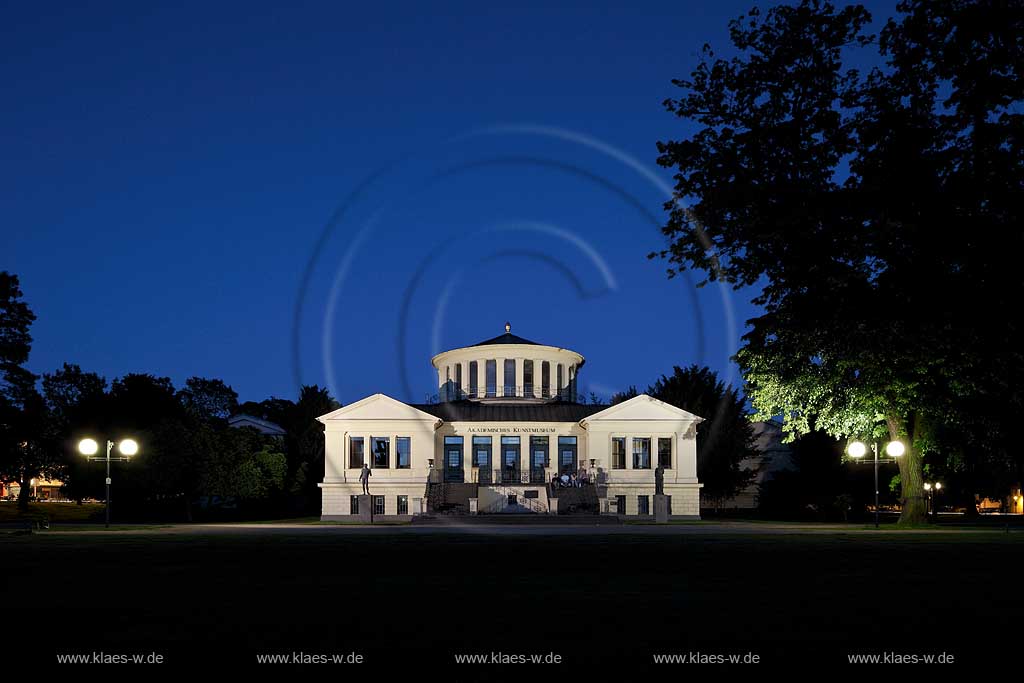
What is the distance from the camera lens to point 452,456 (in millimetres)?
72500

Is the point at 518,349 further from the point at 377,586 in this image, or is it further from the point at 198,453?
the point at 377,586

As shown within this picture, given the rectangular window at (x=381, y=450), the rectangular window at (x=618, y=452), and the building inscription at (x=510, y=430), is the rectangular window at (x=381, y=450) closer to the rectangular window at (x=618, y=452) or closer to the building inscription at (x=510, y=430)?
the building inscription at (x=510, y=430)

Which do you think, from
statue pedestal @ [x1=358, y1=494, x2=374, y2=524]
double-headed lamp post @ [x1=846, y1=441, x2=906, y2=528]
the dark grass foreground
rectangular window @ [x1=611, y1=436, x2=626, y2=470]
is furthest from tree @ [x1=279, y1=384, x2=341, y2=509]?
the dark grass foreground

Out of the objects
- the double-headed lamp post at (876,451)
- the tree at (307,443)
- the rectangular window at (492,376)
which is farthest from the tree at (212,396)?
the double-headed lamp post at (876,451)

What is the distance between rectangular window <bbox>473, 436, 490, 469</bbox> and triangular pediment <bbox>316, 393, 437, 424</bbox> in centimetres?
464

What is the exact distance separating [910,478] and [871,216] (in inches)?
520

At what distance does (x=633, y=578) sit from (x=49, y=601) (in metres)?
7.08

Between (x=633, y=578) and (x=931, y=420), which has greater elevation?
(x=931, y=420)

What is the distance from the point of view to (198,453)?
69.5m

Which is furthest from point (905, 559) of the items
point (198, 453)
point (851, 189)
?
point (198, 453)

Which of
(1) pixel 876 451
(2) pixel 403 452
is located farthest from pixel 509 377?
(1) pixel 876 451

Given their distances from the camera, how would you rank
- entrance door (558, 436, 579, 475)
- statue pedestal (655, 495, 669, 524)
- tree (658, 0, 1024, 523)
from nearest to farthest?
tree (658, 0, 1024, 523) → statue pedestal (655, 495, 669, 524) → entrance door (558, 436, 579, 475)

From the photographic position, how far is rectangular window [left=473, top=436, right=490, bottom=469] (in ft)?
235

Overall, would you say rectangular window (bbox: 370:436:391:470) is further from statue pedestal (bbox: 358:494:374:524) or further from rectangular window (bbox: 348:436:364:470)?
statue pedestal (bbox: 358:494:374:524)
